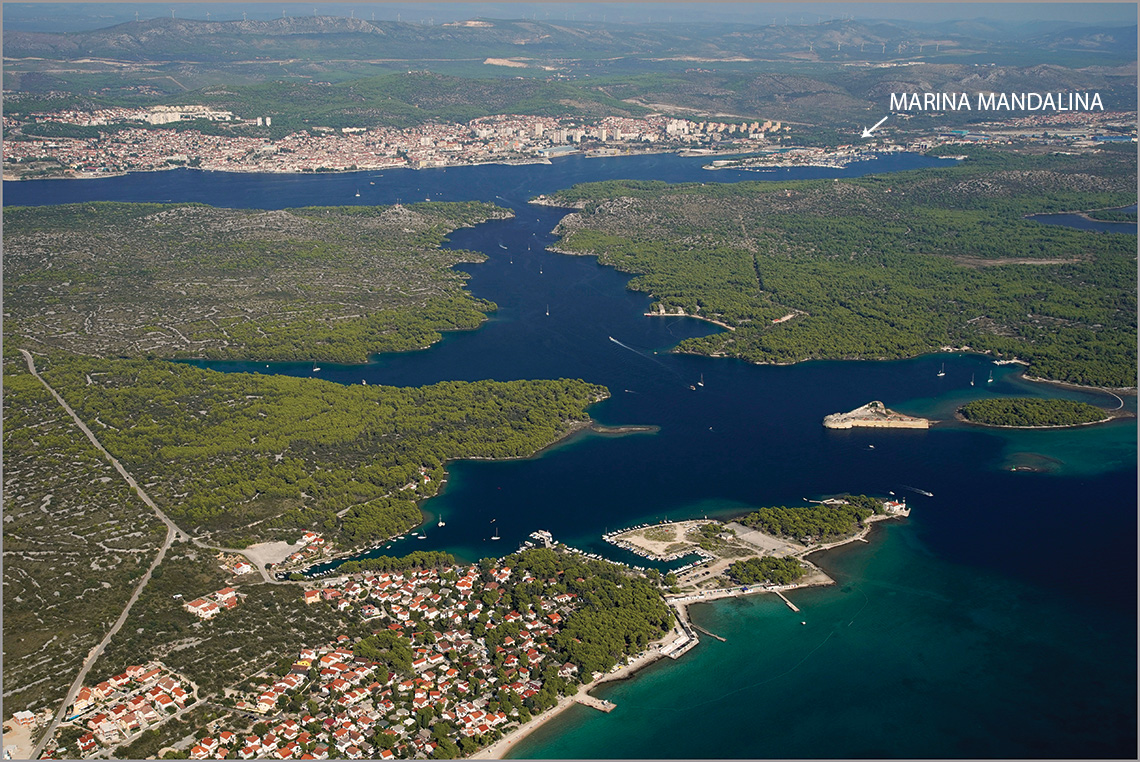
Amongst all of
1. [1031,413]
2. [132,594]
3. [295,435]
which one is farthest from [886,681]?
[295,435]

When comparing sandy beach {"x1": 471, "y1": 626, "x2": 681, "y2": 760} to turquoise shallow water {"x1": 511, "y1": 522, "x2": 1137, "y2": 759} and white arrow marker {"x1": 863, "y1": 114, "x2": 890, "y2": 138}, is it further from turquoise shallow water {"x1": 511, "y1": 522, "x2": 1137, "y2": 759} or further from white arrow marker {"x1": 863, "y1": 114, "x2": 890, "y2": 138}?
white arrow marker {"x1": 863, "y1": 114, "x2": 890, "y2": 138}

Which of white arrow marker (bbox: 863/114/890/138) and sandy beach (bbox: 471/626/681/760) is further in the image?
white arrow marker (bbox: 863/114/890/138)

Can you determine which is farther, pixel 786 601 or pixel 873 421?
pixel 873 421

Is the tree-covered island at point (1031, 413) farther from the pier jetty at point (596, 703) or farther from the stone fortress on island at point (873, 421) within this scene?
the pier jetty at point (596, 703)

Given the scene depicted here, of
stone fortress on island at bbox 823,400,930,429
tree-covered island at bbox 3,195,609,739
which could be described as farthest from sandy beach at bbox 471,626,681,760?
stone fortress on island at bbox 823,400,930,429

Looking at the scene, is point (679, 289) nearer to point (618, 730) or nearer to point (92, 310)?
point (92, 310)

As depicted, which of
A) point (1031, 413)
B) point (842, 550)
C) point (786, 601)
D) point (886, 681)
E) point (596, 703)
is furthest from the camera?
point (1031, 413)

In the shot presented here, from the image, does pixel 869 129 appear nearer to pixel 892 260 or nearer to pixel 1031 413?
pixel 892 260
